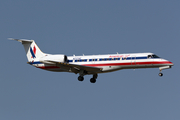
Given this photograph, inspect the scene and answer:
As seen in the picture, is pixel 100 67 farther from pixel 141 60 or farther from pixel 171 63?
pixel 171 63

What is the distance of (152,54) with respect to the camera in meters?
38.5

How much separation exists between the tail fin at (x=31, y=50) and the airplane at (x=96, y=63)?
3.40ft

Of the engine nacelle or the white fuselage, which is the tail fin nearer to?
the engine nacelle

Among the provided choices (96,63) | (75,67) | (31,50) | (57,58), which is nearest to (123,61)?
(96,63)

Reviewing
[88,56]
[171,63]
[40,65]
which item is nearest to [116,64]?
[88,56]

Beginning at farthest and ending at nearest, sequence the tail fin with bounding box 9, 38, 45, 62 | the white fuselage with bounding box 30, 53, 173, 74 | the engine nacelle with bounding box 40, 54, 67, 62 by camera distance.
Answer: the tail fin with bounding box 9, 38, 45, 62 → the engine nacelle with bounding box 40, 54, 67, 62 → the white fuselage with bounding box 30, 53, 173, 74

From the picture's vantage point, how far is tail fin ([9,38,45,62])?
43.8 metres

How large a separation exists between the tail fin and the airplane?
3.40 feet

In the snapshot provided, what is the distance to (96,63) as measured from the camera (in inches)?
1564

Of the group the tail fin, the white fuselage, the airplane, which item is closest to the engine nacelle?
the airplane

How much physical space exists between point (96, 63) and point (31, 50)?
10337mm

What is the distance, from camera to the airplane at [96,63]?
38.2 meters

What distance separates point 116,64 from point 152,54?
15.2 feet

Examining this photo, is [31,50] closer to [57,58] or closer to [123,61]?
[57,58]
